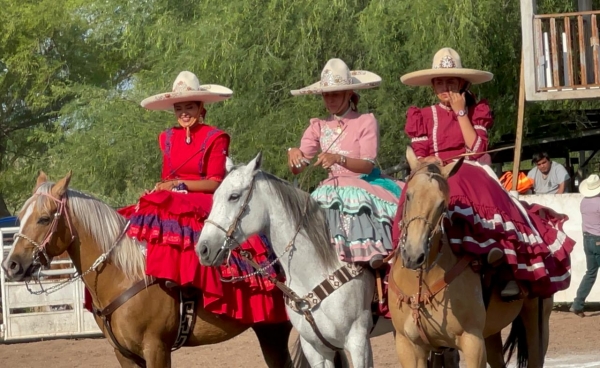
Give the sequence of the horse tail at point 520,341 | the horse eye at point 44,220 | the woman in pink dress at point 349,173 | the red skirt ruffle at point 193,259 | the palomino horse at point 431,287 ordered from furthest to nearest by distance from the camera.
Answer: the horse tail at point 520,341
the red skirt ruffle at point 193,259
the horse eye at point 44,220
the woman in pink dress at point 349,173
the palomino horse at point 431,287

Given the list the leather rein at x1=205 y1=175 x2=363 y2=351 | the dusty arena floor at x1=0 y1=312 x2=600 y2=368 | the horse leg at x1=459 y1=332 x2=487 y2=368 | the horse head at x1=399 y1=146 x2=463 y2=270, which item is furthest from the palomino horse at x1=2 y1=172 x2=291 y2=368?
the dusty arena floor at x1=0 y1=312 x2=600 y2=368

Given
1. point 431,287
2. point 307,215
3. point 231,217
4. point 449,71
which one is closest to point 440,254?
point 431,287

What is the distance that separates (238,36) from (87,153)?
4604mm

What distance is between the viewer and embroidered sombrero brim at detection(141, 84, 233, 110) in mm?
7422

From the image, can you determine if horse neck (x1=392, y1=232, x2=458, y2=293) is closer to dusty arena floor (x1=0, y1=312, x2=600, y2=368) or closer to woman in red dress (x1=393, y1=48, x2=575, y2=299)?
woman in red dress (x1=393, y1=48, x2=575, y2=299)

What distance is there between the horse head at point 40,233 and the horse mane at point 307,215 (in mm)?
1532

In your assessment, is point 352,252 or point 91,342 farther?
point 91,342

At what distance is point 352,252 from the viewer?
650 centimetres

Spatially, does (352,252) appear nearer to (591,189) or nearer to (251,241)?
(251,241)

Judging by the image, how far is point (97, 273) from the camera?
279 inches

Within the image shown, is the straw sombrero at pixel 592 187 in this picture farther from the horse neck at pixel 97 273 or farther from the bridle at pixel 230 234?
the bridle at pixel 230 234

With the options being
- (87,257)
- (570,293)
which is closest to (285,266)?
(87,257)

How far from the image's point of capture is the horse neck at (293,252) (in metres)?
6.27

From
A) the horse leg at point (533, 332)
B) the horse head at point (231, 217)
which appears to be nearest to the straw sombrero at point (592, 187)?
the horse leg at point (533, 332)
